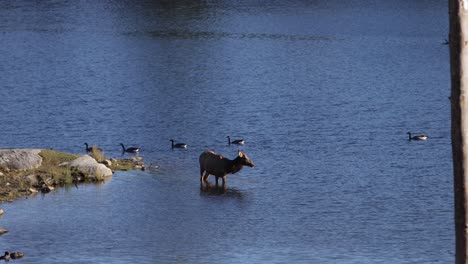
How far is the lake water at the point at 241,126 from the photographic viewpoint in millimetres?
28906

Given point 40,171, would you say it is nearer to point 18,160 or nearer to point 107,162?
point 18,160

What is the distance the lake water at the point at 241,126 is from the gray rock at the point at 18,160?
1566 mm

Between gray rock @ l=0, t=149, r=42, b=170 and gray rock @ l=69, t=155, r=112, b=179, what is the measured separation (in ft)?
4.44

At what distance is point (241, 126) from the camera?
52.7m

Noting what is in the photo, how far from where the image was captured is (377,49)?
90.1 meters

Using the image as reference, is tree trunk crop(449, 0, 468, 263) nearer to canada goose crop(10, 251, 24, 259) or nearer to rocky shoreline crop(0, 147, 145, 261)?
canada goose crop(10, 251, 24, 259)

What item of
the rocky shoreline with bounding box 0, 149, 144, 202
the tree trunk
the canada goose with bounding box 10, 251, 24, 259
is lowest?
the canada goose with bounding box 10, 251, 24, 259

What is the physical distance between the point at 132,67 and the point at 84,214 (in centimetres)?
5021

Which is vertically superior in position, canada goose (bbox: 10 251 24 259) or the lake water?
the lake water

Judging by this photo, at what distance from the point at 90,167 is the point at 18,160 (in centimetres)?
260

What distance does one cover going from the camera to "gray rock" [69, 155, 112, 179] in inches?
1419

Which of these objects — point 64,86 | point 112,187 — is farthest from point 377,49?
point 112,187

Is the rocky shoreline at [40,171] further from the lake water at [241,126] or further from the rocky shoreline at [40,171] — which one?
the lake water at [241,126]

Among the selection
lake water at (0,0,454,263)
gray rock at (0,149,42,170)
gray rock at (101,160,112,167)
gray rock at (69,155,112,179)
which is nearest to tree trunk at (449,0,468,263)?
lake water at (0,0,454,263)
